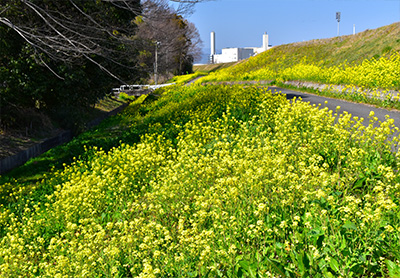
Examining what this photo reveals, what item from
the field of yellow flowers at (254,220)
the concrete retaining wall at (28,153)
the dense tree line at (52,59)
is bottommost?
the concrete retaining wall at (28,153)

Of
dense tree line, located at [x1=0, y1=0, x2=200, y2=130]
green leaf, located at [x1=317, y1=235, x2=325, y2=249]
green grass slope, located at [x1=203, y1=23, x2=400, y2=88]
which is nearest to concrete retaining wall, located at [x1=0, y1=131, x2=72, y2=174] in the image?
dense tree line, located at [x1=0, y1=0, x2=200, y2=130]

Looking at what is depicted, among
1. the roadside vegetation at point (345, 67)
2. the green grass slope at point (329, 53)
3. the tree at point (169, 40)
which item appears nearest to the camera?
the tree at point (169, 40)

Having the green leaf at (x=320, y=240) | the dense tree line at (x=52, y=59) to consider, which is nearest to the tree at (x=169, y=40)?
the dense tree line at (x=52, y=59)

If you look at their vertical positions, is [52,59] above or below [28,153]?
above

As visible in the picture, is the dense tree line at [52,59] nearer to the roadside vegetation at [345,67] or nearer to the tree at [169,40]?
the tree at [169,40]

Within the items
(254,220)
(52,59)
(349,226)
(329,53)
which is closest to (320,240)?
(349,226)

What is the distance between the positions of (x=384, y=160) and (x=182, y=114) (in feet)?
27.2

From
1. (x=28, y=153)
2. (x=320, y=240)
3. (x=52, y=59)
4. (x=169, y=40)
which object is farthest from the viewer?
(x=169, y=40)

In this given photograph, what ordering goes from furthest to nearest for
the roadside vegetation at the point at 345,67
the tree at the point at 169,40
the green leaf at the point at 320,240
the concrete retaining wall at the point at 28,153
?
the roadside vegetation at the point at 345,67 → the concrete retaining wall at the point at 28,153 → the tree at the point at 169,40 → the green leaf at the point at 320,240

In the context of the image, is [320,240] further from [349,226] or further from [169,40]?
[169,40]

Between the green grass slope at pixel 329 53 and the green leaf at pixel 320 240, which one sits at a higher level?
the green grass slope at pixel 329 53

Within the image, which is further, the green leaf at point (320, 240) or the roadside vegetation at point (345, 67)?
the roadside vegetation at point (345, 67)

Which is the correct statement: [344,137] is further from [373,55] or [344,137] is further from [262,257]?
[373,55]

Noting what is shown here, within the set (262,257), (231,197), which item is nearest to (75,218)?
(231,197)
